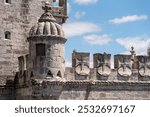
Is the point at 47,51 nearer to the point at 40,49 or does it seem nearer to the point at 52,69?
the point at 40,49

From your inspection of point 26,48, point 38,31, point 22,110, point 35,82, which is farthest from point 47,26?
point 22,110

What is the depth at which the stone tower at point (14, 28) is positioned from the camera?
28641 mm

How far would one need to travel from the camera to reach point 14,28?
29.1 meters

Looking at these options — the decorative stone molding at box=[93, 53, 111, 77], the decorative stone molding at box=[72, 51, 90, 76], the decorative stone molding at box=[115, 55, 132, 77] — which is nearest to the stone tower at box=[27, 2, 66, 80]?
the decorative stone molding at box=[72, 51, 90, 76]

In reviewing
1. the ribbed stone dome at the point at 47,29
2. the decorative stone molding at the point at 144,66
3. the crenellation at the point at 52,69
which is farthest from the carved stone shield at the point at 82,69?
the decorative stone molding at the point at 144,66

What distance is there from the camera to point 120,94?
2638cm

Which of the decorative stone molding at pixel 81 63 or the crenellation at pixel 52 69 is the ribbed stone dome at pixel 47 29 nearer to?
the crenellation at pixel 52 69

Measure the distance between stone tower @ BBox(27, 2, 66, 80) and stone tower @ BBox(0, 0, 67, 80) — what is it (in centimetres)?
365

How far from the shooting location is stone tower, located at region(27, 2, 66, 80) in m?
24.9

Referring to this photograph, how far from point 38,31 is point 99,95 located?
4376 mm

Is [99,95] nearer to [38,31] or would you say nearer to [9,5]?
[38,31]

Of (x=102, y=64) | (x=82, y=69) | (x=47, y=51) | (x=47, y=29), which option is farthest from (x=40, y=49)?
(x=102, y=64)

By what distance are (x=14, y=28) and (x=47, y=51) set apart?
187 inches

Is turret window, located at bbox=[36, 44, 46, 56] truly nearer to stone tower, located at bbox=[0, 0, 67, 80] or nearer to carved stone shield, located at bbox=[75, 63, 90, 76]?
carved stone shield, located at bbox=[75, 63, 90, 76]
